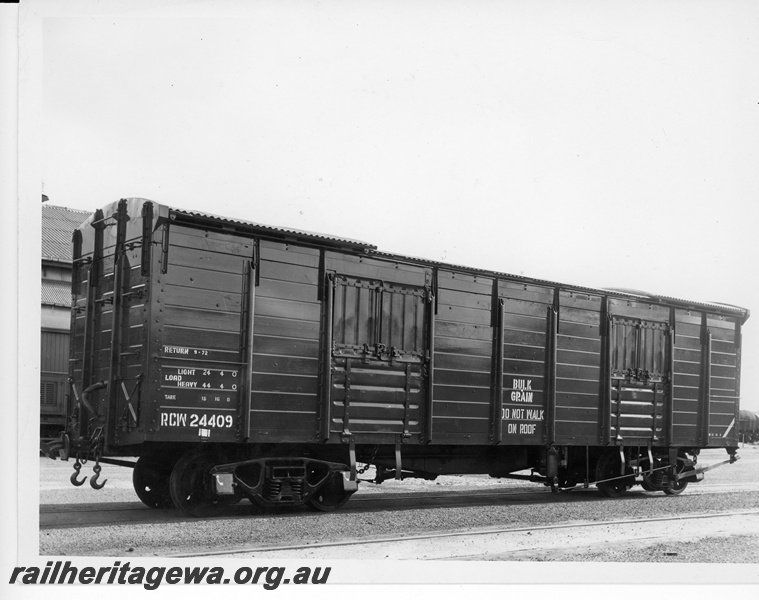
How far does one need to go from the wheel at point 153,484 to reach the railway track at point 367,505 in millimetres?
154

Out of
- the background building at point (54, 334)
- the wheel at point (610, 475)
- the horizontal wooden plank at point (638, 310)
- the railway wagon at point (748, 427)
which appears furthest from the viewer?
the railway wagon at point (748, 427)

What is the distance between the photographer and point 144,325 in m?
10.6

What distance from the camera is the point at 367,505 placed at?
13.4 m

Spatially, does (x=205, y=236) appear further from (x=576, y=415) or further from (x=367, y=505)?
(x=576, y=415)

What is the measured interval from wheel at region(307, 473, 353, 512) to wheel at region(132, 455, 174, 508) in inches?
82.0

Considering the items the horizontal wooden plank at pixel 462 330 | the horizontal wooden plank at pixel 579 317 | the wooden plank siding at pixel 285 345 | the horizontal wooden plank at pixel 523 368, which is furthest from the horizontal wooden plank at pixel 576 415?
the wooden plank siding at pixel 285 345

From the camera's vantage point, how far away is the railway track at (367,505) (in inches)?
431

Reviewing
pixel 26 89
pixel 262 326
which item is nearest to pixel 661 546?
pixel 262 326

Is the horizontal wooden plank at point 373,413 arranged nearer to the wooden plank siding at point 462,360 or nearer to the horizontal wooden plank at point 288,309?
the wooden plank siding at point 462,360

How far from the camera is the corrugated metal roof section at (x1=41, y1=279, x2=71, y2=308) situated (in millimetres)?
20181

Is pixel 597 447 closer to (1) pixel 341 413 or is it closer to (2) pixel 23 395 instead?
(1) pixel 341 413

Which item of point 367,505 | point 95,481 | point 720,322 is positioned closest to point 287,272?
point 95,481

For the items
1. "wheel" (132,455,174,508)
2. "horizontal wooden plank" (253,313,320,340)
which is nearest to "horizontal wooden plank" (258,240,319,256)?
"horizontal wooden plank" (253,313,320,340)

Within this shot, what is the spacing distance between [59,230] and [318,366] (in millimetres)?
6852
